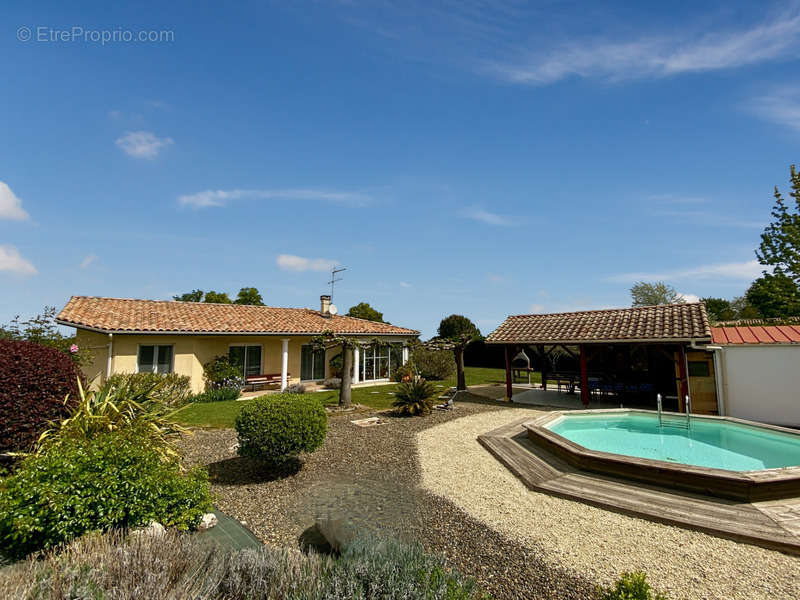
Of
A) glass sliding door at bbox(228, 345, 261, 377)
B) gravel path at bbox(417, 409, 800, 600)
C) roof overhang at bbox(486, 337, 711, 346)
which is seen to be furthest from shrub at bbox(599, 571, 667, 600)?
glass sliding door at bbox(228, 345, 261, 377)

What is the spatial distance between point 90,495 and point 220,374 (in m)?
14.5

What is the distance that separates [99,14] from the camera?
9.16 m

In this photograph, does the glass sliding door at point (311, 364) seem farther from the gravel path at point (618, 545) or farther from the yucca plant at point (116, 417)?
the gravel path at point (618, 545)

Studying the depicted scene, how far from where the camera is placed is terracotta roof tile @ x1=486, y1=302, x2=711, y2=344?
1316 cm

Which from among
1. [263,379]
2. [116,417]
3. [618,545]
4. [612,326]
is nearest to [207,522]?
[116,417]

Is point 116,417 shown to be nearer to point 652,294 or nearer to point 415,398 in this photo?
point 415,398

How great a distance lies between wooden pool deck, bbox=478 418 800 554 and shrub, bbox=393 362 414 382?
Result: 13.7 m

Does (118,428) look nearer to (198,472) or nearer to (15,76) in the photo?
(198,472)

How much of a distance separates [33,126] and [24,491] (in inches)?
426

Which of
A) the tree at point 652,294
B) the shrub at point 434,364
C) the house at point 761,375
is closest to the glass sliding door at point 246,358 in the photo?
the shrub at point 434,364

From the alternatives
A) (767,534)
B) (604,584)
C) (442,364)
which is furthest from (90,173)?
(442,364)

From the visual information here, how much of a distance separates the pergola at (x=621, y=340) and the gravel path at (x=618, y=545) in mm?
9253

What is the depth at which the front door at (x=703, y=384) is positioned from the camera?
1305cm

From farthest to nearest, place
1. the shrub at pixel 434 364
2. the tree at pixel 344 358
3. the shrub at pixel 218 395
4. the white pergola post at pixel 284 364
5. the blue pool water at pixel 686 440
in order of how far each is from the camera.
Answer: the shrub at pixel 434 364 → the white pergola post at pixel 284 364 → the shrub at pixel 218 395 → the tree at pixel 344 358 → the blue pool water at pixel 686 440
